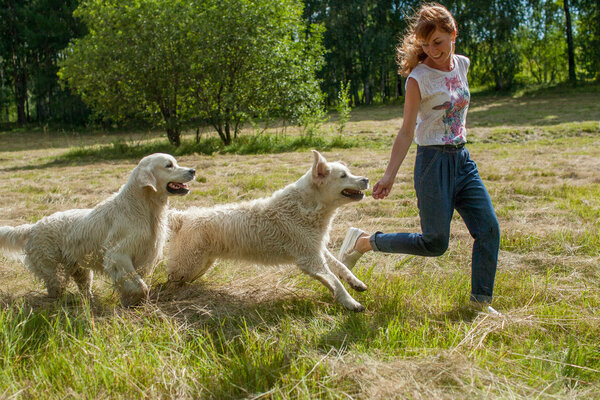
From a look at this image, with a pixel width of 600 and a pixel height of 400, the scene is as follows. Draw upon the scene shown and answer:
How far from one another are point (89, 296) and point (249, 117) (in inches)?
508

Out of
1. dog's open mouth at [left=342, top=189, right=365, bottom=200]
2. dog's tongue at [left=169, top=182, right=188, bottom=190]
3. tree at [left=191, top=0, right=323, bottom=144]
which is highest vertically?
tree at [left=191, top=0, right=323, bottom=144]

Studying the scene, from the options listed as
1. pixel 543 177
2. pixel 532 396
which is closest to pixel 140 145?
pixel 543 177

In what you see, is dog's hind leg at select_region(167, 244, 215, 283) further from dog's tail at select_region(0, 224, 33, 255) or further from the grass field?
dog's tail at select_region(0, 224, 33, 255)

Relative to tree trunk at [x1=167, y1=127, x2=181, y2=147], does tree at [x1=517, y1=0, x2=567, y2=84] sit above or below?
above

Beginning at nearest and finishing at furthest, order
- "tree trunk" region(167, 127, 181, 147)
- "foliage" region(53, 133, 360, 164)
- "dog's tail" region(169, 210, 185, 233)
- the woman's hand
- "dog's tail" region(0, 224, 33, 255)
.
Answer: the woman's hand, "dog's tail" region(0, 224, 33, 255), "dog's tail" region(169, 210, 185, 233), "foliage" region(53, 133, 360, 164), "tree trunk" region(167, 127, 181, 147)

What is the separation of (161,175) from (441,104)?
2424mm

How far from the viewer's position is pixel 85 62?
1636 centimetres

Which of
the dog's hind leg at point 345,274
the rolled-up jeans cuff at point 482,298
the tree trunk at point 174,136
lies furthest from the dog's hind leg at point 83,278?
the tree trunk at point 174,136

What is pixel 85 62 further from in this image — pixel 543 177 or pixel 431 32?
pixel 431 32

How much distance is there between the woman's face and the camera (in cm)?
348

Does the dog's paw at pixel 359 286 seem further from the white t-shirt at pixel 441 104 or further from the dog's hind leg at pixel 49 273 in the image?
the dog's hind leg at pixel 49 273

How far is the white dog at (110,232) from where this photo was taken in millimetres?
4219

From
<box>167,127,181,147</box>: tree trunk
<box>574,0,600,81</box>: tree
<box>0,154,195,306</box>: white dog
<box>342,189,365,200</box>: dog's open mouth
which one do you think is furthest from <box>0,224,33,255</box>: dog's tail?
<box>574,0,600,81</box>: tree

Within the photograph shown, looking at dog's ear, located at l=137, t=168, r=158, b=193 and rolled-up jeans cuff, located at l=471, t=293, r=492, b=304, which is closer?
rolled-up jeans cuff, located at l=471, t=293, r=492, b=304
